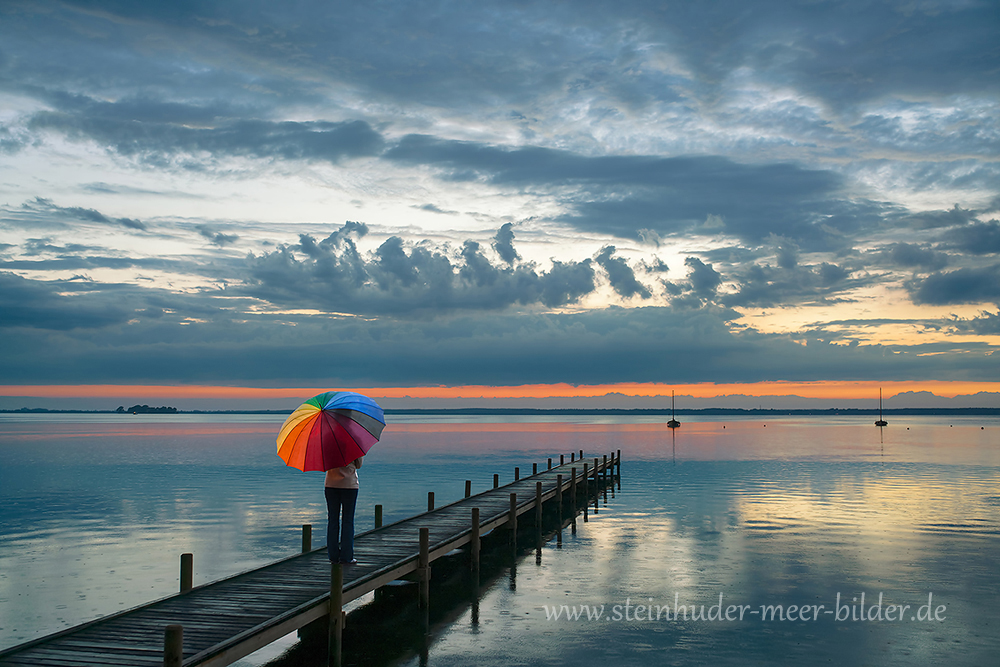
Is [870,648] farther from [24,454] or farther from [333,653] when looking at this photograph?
[24,454]

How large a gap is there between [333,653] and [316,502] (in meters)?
25.6

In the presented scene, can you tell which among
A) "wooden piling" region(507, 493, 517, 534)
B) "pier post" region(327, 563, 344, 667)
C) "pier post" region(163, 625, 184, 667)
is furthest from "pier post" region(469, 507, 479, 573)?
"pier post" region(163, 625, 184, 667)

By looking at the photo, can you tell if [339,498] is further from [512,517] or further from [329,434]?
[512,517]

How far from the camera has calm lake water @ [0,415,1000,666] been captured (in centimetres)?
1475

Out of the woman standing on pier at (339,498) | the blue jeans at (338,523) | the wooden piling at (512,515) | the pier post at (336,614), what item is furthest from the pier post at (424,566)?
the wooden piling at (512,515)

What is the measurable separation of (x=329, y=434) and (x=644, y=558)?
13.7 metres

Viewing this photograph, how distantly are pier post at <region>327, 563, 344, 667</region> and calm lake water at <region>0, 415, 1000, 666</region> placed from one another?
1700 millimetres

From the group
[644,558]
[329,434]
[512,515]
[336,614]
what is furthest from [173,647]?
[644,558]

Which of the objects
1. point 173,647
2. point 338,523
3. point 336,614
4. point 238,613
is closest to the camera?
point 173,647

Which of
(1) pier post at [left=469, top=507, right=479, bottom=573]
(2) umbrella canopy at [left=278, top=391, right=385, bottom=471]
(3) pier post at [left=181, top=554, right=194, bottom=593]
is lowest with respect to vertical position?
(1) pier post at [left=469, top=507, right=479, bottom=573]

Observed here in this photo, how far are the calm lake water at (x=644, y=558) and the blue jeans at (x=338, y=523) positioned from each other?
2.06 m

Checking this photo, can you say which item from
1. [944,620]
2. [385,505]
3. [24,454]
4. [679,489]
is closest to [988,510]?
[679,489]

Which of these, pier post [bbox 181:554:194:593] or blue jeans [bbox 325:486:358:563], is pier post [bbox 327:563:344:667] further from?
pier post [bbox 181:554:194:593]

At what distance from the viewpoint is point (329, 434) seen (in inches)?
506
